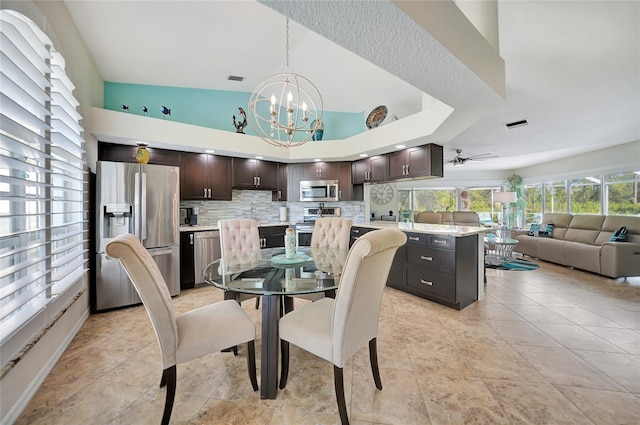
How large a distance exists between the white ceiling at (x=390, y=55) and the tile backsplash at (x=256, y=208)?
184cm

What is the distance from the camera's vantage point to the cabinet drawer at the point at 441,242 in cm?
287

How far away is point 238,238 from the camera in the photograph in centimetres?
280

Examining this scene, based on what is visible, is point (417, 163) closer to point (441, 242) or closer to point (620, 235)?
point (441, 242)

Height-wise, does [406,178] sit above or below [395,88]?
below

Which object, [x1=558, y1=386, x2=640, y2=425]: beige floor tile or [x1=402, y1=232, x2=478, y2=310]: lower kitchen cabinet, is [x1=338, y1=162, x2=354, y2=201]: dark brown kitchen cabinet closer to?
[x1=402, y1=232, x2=478, y2=310]: lower kitchen cabinet

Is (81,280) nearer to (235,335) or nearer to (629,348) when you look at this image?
(235,335)

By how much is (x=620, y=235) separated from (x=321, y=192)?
5.18 metres

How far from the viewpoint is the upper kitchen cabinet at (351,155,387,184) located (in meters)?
4.19

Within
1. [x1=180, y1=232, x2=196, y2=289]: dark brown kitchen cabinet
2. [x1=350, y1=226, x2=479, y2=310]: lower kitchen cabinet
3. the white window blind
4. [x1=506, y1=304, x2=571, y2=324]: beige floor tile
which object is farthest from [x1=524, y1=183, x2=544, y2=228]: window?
the white window blind

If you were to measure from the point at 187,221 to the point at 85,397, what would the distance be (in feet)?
9.13

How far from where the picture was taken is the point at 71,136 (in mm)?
2215

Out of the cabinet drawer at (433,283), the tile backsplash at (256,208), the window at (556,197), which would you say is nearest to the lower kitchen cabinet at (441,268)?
the cabinet drawer at (433,283)

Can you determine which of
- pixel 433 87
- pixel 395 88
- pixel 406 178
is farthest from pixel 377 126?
pixel 433 87

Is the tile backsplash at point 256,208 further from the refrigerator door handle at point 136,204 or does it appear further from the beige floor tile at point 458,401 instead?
the beige floor tile at point 458,401
